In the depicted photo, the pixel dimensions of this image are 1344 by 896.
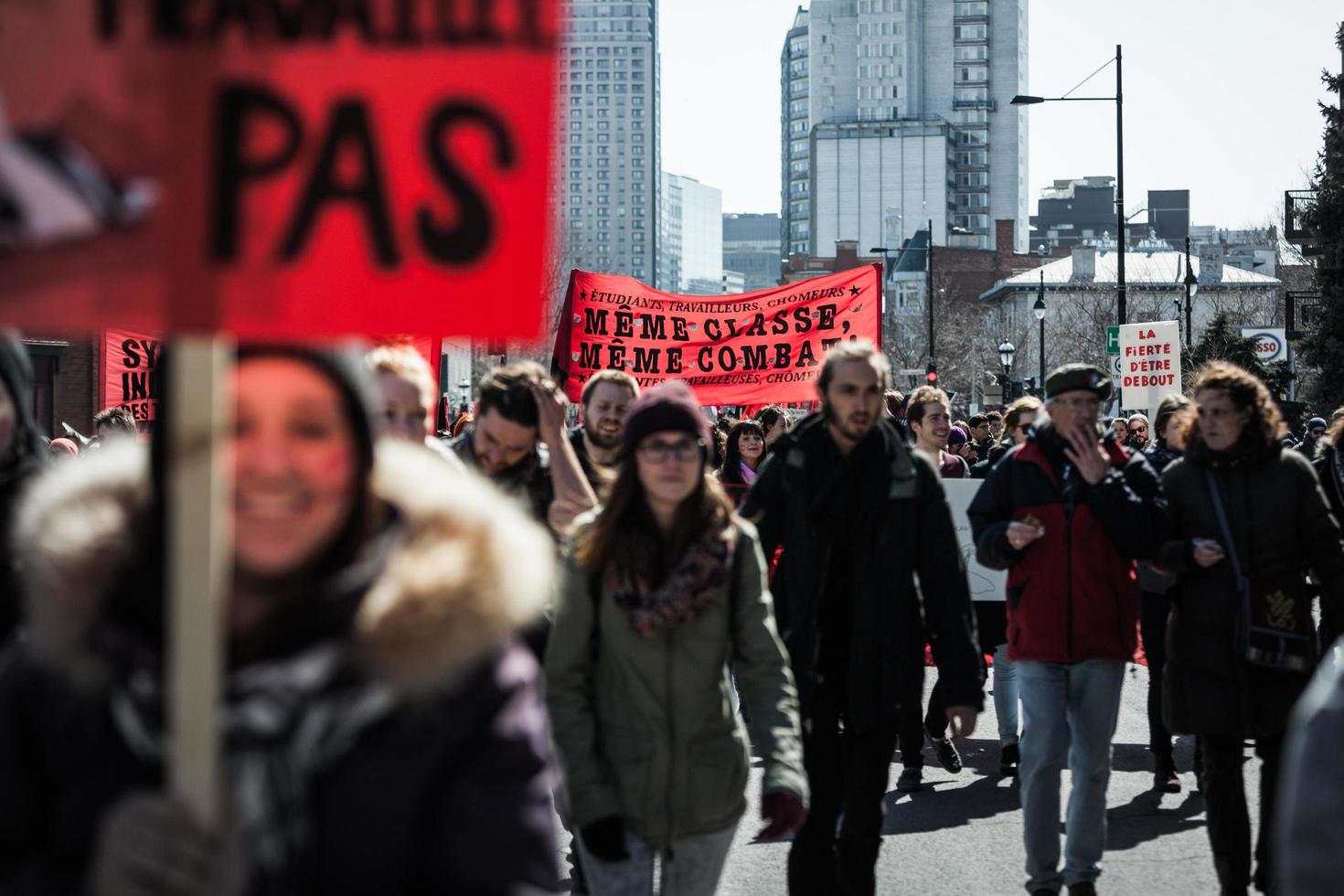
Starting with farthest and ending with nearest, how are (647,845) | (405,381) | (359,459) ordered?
1. (405,381)
2. (647,845)
3. (359,459)

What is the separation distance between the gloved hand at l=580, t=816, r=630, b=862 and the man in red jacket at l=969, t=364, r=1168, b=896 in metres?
2.43

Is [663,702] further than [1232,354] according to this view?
No

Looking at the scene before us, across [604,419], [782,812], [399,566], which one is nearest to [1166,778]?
[604,419]

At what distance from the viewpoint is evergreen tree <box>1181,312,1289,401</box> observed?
3375 centimetres

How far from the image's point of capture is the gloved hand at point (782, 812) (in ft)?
14.3

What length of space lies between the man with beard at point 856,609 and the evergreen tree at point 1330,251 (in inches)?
1347

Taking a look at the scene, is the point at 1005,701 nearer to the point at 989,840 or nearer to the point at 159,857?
the point at 989,840

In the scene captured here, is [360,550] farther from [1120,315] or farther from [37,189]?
[1120,315]

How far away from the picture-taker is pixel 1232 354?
43.3 m

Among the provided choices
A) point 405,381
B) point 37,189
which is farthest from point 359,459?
point 405,381

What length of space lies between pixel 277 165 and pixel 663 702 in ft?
7.87

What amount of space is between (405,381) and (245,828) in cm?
304

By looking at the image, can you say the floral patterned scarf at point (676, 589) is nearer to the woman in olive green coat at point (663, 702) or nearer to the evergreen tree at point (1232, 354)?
the woman in olive green coat at point (663, 702)

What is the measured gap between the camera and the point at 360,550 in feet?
7.92
